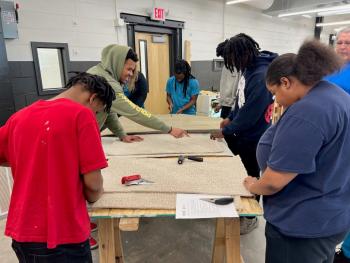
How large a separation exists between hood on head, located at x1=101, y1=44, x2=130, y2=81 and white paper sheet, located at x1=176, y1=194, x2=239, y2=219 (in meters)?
1.00

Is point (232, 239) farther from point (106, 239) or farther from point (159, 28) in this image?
point (159, 28)

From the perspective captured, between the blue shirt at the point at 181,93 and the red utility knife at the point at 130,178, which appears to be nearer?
the red utility knife at the point at 130,178

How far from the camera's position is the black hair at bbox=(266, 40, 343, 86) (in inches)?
32.2

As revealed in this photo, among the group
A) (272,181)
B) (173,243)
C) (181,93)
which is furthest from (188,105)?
(272,181)

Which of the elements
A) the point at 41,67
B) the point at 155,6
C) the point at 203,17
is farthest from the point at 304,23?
the point at 41,67

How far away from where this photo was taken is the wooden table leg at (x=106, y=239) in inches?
45.0

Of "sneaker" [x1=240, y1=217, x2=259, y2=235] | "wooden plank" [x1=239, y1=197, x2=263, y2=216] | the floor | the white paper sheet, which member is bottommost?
the floor

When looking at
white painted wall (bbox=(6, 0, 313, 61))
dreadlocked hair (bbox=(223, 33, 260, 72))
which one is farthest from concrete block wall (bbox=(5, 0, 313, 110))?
dreadlocked hair (bbox=(223, 33, 260, 72))

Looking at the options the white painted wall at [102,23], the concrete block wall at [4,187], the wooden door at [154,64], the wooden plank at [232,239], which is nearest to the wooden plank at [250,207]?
the wooden plank at [232,239]

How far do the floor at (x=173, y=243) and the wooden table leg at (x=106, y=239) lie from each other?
2.23ft

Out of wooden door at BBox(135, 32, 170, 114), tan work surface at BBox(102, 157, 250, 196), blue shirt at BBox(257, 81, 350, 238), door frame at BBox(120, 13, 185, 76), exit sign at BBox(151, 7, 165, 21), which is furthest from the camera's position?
wooden door at BBox(135, 32, 170, 114)

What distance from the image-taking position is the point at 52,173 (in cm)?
82

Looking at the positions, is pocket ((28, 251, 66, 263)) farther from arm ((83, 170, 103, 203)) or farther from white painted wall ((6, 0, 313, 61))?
white painted wall ((6, 0, 313, 61))

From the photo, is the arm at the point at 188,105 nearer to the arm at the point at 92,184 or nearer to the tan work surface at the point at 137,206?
the tan work surface at the point at 137,206
